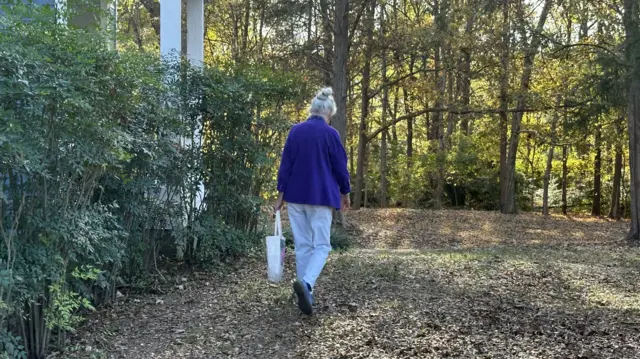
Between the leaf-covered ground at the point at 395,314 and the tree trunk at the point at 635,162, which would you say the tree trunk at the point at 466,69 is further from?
the leaf-covered ground at the point at 395,314

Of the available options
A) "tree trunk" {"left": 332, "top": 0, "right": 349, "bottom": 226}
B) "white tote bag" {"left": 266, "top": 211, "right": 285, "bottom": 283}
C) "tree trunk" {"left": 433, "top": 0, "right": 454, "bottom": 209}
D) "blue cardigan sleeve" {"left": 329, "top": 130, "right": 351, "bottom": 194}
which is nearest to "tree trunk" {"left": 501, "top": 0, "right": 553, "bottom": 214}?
"tree trunk" {"left": 433, "top": 0, "right": 454, "bottom": 209}

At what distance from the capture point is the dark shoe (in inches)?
167

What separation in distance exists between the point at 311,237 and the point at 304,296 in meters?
0.49

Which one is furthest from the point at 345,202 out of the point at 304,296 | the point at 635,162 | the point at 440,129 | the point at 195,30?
the point at 440,129

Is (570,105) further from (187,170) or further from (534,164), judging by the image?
(534,164)

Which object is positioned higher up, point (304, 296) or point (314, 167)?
point (314, 167)

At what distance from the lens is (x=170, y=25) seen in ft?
22.2

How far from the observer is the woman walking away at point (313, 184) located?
14.5 ft

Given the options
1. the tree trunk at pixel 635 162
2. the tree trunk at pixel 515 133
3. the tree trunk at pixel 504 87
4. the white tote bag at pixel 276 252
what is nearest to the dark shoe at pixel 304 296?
the white tote bag at pixel 276 252

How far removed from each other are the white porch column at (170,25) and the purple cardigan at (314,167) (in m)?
2.74

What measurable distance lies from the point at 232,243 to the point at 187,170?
994 mm

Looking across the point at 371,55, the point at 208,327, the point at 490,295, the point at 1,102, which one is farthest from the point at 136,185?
the point at 371,55

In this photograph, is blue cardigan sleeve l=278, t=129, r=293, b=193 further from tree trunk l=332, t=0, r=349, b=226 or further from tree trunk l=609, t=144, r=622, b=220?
tree trunk l=609, t=144, r=622, b=220

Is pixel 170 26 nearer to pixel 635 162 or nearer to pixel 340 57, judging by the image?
pixel 340 57
